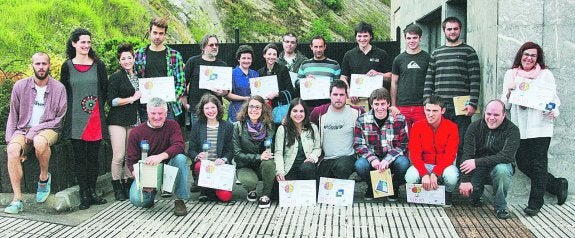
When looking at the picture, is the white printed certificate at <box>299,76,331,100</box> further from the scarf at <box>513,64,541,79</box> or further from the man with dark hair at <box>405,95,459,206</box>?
the scarf at <box>513,64,541,79</box>

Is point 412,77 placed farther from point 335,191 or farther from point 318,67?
point 335,191

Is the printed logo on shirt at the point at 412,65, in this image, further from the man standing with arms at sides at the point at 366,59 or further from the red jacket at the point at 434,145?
the red jacket at the point at 434,145

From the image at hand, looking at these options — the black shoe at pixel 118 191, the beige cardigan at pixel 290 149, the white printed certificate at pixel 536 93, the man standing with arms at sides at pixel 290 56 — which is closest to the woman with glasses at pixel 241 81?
the man standing with arms at sides at pixel 290 56

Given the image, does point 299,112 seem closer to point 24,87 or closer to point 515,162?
point 515,162

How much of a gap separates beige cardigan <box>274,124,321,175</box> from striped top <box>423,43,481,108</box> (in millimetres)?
1557

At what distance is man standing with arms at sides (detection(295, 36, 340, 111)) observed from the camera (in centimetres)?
849

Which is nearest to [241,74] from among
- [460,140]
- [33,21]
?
[460,140]

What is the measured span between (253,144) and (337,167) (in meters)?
1.03

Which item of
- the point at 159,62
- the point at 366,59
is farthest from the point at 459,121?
the point at 159,62

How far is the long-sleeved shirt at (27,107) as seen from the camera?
282 inches

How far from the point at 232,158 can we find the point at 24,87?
2.45 m

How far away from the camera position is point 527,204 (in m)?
7.28

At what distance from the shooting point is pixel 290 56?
8984 mm

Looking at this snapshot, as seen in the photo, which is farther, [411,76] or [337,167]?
[411,76]
